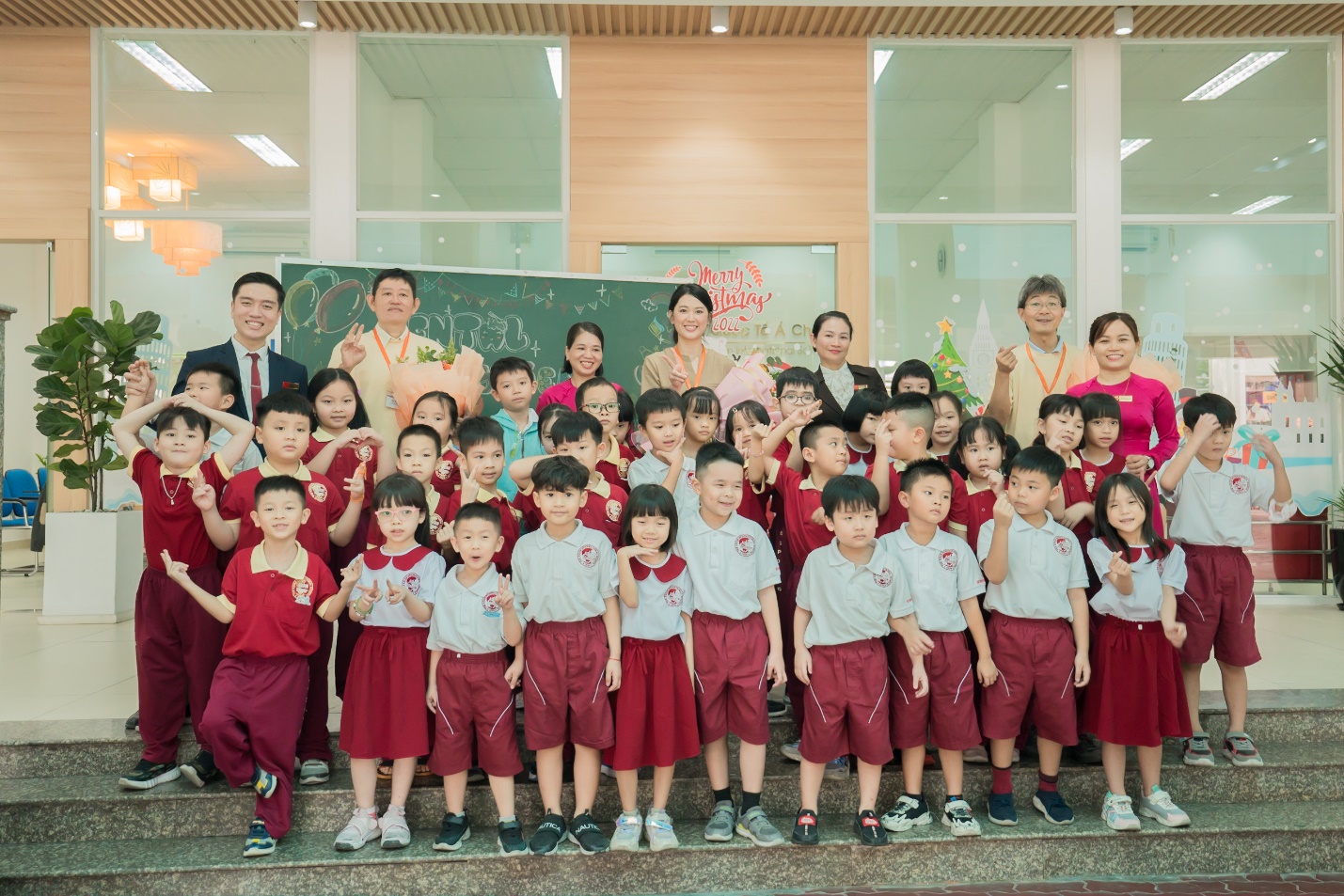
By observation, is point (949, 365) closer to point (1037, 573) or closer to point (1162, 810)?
point (1037, 573)

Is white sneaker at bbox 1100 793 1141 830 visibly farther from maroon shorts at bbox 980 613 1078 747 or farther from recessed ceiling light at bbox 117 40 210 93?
recessed ceiling light at bbox 117 40 210 93

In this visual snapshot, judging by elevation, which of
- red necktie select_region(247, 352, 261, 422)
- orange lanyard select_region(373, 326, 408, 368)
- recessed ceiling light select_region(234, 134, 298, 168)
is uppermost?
recessed ceiling light select_region(234, 134, 298, 168)

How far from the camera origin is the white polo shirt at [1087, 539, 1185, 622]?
302cm

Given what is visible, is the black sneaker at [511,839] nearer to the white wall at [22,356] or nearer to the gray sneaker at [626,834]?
the gray sneaker at [626,834]

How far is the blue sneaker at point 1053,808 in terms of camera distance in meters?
3.00

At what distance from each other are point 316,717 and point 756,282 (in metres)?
4.14

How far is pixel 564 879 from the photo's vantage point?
110 inches

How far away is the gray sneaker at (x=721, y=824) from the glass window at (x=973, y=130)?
4573 mm

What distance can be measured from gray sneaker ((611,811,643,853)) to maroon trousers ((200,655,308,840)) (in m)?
1.06

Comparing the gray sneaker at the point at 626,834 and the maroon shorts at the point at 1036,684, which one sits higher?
the maroon shorts at the point at 1036,684

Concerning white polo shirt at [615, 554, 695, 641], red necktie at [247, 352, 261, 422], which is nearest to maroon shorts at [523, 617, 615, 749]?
white polo shirt at [615, 554, 695, 641]

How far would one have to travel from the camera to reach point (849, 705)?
2896 millimetres

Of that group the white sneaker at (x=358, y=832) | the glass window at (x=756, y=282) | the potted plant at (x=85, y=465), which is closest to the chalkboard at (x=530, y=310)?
the glass window at (x=756, y=282)

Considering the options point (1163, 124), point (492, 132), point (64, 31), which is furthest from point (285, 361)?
point (1163, 124)
